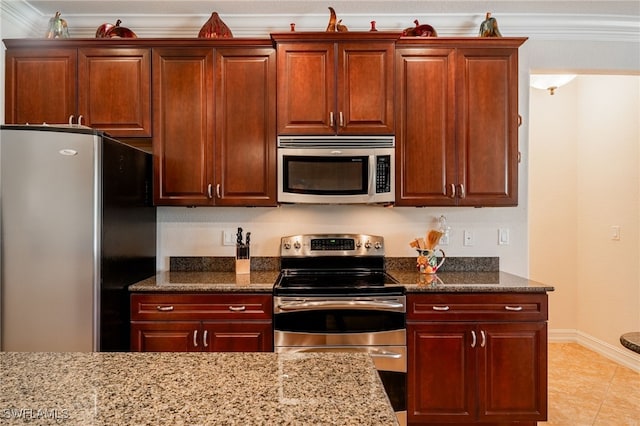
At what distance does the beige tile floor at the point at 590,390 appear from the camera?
2672mm

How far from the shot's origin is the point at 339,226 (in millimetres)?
3055

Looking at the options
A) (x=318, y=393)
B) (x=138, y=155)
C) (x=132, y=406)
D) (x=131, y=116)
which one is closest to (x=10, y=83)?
(x=131, y=116)

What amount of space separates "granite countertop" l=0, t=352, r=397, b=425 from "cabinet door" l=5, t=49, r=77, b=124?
2086mm

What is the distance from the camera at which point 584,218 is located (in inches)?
161

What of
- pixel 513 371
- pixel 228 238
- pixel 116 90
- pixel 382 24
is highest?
pixel 382 24

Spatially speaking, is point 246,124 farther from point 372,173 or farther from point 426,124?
point 426,124

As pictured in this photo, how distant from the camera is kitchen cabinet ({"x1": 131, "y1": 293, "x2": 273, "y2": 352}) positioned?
2396 mm

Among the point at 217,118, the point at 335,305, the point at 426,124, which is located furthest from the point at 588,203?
the point at 217,118

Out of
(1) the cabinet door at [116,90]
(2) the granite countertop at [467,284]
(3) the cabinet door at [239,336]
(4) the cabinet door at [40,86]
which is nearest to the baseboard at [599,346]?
(2) the granite countertop at [467,284]

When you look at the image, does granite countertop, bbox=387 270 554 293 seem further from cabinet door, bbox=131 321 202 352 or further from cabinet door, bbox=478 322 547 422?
cabinet door, bbox=131 321 202 352

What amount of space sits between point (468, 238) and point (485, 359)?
0.94 metres

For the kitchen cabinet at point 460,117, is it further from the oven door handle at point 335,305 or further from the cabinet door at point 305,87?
the oven door handle at point 335,305

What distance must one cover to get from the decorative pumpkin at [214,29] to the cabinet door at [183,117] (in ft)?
0.45

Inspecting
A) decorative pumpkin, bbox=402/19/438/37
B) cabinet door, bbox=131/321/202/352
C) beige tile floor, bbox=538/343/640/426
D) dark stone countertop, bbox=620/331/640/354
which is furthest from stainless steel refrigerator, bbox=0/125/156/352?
beige tile floor, bbox=538/343/640/426
